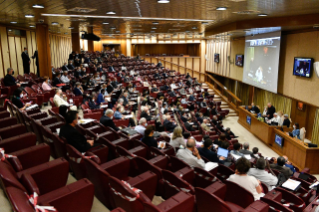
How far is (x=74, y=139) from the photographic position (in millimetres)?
3615

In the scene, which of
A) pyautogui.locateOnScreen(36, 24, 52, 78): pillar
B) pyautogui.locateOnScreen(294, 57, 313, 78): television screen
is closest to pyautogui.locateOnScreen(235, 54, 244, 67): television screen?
pyautogui.locateOnScreen(294, 57, 313, 78): television screen

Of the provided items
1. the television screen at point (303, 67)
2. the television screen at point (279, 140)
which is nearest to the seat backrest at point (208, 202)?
the television screen at point (303, 67)

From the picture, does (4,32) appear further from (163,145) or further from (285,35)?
(285,35)

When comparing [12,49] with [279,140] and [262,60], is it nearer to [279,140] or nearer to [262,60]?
[262,60]

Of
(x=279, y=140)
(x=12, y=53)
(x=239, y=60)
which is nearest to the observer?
(x=279, y=140)

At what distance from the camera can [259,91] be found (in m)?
13.5

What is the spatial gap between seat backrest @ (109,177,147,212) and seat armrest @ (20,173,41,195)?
71cm

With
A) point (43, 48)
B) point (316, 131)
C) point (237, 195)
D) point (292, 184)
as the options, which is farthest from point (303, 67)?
point (43, 48)

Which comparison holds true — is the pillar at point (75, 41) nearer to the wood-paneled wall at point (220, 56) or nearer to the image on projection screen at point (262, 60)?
the wood-paneled wall at point (220, 56)

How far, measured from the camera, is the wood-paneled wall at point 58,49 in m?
17.0

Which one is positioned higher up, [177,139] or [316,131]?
[177,139]

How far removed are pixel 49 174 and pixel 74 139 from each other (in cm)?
80

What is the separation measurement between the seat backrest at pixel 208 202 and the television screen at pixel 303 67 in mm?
6891

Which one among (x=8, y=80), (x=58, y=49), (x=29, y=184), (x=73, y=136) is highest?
(x=58, y=49)
